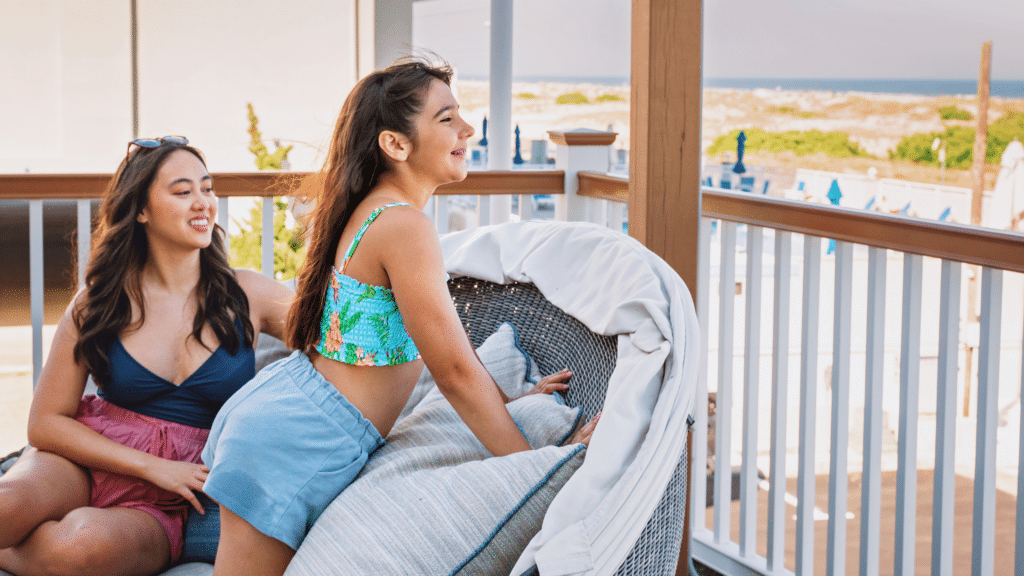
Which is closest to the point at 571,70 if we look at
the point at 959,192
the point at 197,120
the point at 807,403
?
the point at 959,192

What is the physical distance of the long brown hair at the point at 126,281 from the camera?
180 centimetres

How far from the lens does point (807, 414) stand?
7.48 ft

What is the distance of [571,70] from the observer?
35219mm

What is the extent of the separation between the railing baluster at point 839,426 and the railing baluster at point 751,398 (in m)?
0.24

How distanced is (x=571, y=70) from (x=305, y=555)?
1391 inches

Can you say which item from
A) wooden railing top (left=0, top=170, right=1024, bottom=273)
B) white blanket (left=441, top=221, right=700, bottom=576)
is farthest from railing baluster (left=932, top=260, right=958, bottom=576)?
white blanket (left=441, top=221, right=700, bottom=576)

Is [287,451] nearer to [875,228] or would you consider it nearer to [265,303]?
[265,303]

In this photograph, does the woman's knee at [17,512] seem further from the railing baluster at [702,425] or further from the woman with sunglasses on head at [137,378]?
the railing baluster at [702,425]

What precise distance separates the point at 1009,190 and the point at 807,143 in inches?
342

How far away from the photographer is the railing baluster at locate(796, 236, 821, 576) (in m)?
2.23

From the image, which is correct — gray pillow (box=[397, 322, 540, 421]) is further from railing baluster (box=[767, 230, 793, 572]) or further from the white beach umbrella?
the white beach umbrella

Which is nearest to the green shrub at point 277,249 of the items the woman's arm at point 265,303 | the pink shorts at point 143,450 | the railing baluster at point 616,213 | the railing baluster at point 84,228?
the railing baluster at point 84,228

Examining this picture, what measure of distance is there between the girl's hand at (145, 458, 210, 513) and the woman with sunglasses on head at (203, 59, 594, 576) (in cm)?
16

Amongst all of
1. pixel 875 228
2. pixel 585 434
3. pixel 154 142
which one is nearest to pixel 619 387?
pixel 585 434
